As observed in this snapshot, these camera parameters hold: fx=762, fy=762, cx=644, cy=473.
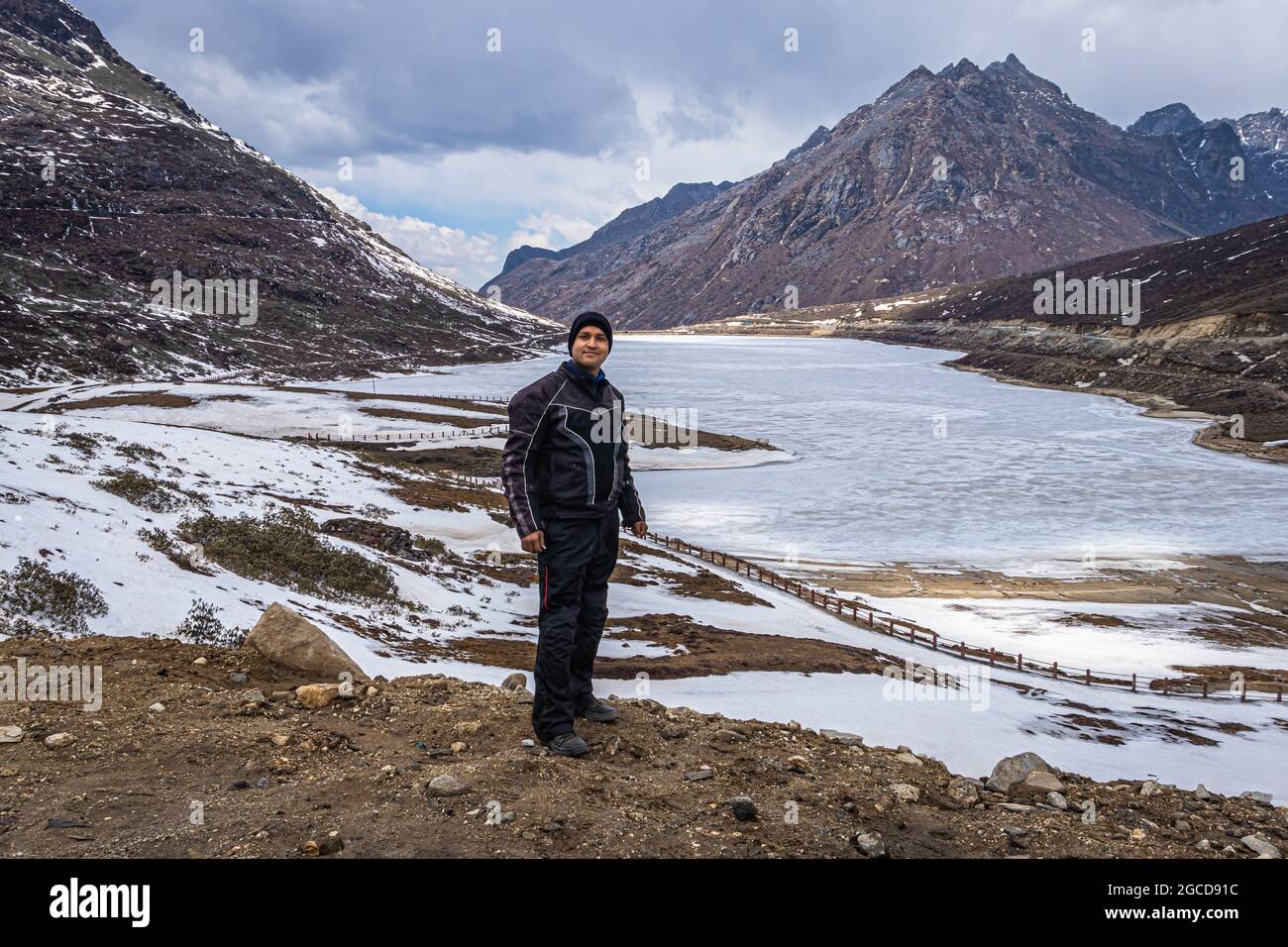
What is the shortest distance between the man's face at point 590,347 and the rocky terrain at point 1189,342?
243ft

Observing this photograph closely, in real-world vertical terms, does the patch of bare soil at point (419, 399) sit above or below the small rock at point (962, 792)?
above

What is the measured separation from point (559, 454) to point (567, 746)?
2221 mm

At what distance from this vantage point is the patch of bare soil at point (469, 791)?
14.3ft

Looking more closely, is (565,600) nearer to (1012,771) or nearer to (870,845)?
(870,845)

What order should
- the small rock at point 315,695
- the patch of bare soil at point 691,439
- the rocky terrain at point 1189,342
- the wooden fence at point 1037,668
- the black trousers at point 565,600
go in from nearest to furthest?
the black trousers at point 565,600 < the small rock at point 315,695 < the wooden fence at point 1037,668 < the patch of bare soil at point 691,439 < the rocky terrain at point 1189,342

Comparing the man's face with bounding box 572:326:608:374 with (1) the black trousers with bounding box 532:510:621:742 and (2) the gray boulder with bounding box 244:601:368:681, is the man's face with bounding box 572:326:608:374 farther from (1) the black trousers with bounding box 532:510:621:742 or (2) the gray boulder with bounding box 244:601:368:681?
(2) the gray boulder with bounding box 244:601:368:681

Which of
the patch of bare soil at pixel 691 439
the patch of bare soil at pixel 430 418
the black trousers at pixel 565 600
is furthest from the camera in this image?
the patch of bare soil at pixel 430 418

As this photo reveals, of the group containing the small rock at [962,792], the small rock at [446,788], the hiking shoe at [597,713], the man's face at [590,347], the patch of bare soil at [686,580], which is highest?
the man's face at [590,347]

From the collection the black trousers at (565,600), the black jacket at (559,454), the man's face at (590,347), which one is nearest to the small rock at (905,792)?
the black trousers at (565,600)

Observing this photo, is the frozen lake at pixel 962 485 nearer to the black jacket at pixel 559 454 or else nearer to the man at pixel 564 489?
the man at pixel 564 489

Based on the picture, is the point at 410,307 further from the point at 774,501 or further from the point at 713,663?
the point at 713,663

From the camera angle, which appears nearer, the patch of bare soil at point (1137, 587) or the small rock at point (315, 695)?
the small rock at point (315, 695)
